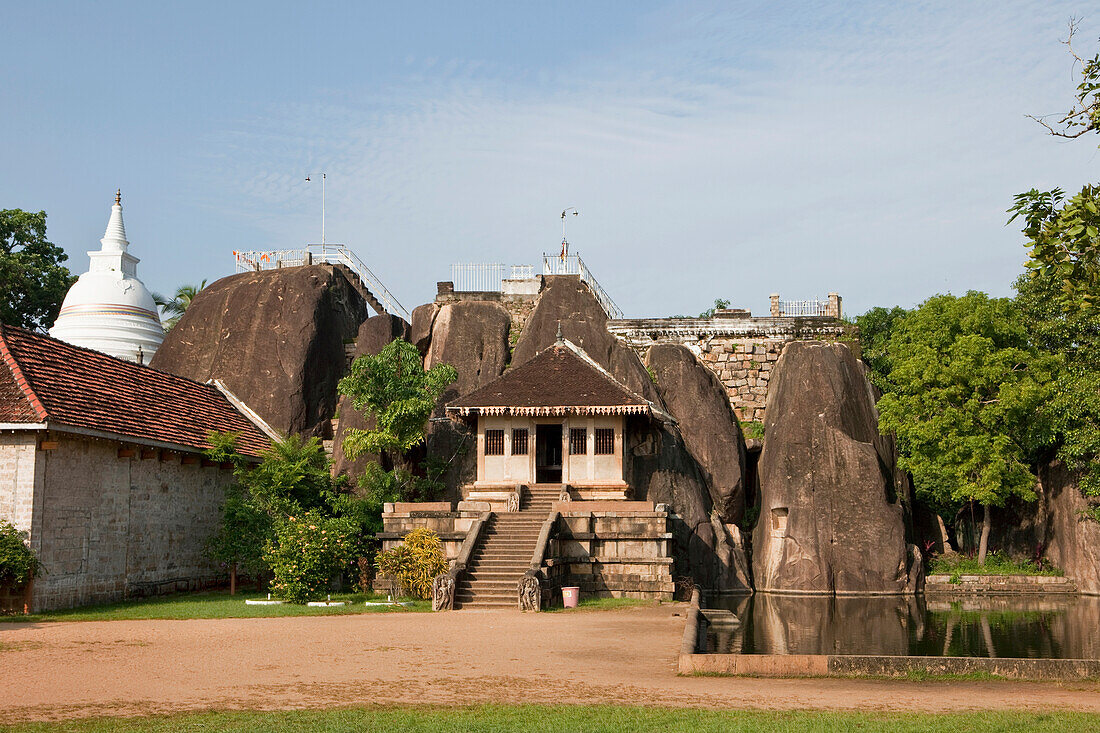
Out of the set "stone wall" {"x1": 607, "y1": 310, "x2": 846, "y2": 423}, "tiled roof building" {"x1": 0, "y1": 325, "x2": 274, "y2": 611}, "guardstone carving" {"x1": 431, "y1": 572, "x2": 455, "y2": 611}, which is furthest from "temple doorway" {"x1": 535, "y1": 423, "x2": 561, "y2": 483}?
"guardstone carving" {"x1": 431, "y1": 572, "x2": 455, "y2": 611}

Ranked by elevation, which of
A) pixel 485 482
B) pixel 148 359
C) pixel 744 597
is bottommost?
pixel 744 597

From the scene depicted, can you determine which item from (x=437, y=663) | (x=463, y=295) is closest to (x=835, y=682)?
(x=437, y=663)

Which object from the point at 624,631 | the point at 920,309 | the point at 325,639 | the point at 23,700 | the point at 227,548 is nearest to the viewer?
the point at 23,700

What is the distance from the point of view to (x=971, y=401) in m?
30.1

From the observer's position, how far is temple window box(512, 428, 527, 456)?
93.1ft

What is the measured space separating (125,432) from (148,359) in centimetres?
2029

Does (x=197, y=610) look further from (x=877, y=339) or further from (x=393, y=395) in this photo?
(x=877, y=339)

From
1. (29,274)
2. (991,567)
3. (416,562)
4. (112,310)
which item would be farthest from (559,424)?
(29,274)

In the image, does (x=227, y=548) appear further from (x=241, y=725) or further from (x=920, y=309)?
(x=920, y=309)

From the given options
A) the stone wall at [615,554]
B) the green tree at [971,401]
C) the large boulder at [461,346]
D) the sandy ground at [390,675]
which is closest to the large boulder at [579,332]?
the large boulder at [461,346]

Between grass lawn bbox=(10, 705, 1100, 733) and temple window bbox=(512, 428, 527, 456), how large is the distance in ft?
61.1

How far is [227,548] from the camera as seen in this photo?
2375 centimetres

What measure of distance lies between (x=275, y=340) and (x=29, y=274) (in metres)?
17.6

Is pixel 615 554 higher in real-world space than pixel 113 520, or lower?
lower
